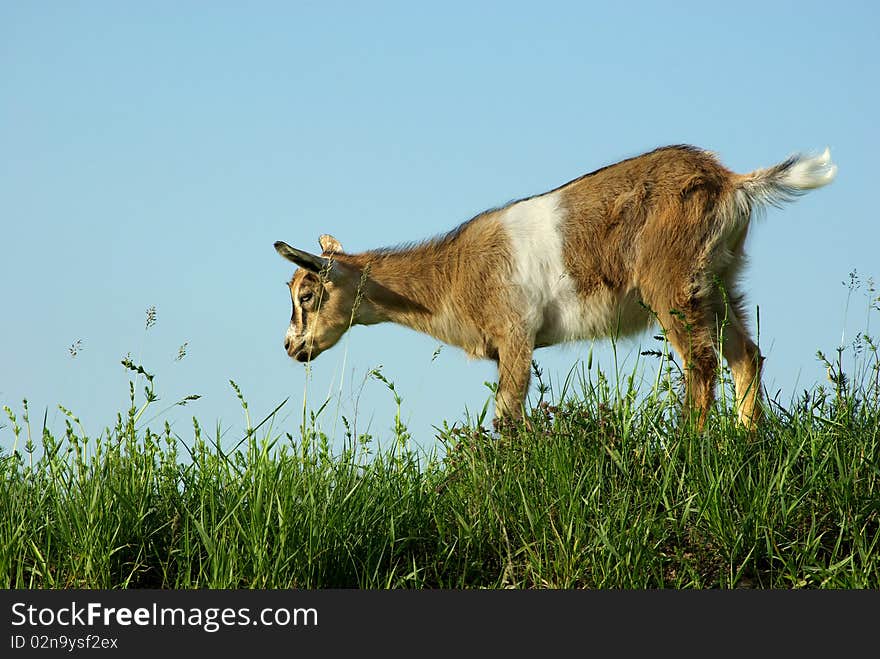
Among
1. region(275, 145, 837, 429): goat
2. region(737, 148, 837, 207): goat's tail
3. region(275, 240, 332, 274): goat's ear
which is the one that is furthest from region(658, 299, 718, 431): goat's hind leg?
region(275, 240, 332, 274): goat's ear

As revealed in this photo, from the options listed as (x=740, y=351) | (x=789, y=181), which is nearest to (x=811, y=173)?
(x=789, y=181)

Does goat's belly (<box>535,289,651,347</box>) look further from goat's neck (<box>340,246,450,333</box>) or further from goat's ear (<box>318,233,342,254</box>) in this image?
goat's ear (<box>318,233,342,254</box>)

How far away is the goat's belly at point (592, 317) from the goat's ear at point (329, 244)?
265cm

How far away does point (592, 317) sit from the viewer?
7.83 m

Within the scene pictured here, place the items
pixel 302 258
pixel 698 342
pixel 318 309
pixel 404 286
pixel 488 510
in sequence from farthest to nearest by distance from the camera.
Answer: pixel 318 309 < pixel 404 286 < pixel 302 258 < pixel 698 342 < pixel 488 510

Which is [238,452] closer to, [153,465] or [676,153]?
[153,465]

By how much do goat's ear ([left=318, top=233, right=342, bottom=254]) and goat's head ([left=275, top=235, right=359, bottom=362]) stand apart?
56cm

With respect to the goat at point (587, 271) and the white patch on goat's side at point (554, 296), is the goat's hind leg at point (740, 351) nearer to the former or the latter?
the goat at point (587, 271)

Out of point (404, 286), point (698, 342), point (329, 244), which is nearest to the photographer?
point (698, 342)

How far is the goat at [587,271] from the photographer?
291 inches

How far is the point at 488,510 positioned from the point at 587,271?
10.7ft

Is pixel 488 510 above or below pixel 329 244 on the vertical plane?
below

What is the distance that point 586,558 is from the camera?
4590 millimetres

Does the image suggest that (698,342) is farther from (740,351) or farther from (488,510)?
(488,510)
